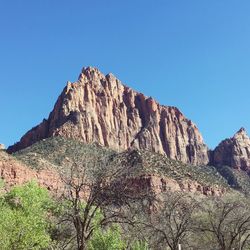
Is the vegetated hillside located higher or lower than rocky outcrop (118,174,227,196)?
higher

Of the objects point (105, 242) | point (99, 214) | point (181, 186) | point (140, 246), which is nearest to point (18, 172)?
point (181, 186)

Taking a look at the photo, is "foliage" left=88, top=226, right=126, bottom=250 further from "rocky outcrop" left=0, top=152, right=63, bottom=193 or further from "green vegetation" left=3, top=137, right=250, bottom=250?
"rocky outcrop" left=0, top=152, right=63, bottom=193

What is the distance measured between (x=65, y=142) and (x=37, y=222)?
121m

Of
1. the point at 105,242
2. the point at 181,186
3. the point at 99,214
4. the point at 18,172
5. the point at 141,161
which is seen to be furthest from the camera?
the point at 141,161

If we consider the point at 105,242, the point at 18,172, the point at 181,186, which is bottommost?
the point at 105,242

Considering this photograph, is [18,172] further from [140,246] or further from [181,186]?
[140,246]

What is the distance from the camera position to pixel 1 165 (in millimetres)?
119750

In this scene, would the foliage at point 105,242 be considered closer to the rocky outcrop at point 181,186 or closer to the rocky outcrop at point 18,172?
the rocky outcrop at point 181,186

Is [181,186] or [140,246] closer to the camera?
[140,246]

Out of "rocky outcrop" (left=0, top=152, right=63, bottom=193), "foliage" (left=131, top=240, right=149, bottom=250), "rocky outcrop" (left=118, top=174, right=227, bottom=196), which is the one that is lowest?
"foliage" (left=131, top=240, right=149, bottom=250)

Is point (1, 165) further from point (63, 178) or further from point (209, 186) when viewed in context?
point (63, 178)

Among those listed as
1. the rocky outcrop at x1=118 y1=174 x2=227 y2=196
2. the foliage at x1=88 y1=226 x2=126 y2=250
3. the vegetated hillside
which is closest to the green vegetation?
the foliage at x1=88 y1=226 x2=126 y2=250

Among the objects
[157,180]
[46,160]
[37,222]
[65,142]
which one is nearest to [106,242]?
[37,222]

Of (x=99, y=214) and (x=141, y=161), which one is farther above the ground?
(x=141, y=161)
